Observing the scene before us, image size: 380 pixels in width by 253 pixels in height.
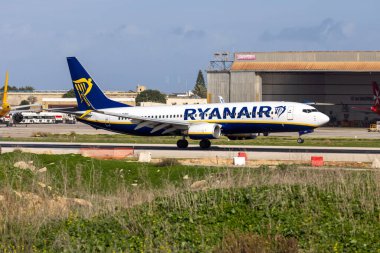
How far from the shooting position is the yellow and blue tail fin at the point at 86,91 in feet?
207

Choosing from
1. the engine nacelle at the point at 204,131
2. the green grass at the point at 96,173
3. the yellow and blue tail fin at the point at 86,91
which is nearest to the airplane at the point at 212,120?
the engine nacelle at the point at 204,131

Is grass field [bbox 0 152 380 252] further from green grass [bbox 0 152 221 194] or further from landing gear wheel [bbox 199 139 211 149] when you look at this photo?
landing gear wheel [bbox 199 139 211 149]

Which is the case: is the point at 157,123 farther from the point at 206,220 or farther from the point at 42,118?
the point at 42,118

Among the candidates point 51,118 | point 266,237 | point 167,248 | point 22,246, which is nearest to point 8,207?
point 22,246

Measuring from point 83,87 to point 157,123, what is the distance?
10055 mm

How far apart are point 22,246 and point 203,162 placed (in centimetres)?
2750

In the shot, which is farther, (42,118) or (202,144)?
(42,118)

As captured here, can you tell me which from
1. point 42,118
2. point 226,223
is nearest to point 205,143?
point 226,223

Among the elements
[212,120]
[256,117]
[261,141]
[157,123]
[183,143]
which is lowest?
[261,141]

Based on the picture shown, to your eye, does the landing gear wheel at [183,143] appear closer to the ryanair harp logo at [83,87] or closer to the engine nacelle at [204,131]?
the engine nacelle at [204,131]

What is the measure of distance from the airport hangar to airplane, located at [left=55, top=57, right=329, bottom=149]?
60975 millimetres

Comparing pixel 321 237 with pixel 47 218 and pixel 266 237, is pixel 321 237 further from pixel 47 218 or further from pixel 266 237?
pixel 47 218

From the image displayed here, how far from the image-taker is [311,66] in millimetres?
120062

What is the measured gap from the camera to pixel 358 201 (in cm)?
2056
